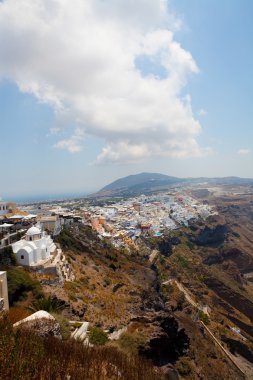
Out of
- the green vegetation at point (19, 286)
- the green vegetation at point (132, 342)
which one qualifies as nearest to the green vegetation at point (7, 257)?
the green vegetation at point (19, 286)

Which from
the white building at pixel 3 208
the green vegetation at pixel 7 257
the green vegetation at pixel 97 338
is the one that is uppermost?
the white building at pixel 3 208

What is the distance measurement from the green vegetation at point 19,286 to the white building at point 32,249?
4.11 m

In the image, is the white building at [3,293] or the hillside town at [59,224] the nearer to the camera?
the white building at [3,293]

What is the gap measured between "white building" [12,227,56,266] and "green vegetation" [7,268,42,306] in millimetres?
4110

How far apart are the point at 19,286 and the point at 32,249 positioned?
6.12 m

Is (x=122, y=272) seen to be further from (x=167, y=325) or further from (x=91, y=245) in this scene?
(x=167, y=325)

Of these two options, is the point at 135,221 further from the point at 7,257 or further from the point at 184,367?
the point at 184,367

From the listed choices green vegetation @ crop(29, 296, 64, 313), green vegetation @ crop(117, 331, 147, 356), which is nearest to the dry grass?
green vegetation @ crop(117, 331, 147, 356)

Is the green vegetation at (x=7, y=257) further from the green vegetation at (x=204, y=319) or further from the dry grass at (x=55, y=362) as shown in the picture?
the green vegetation at (x=204, y=319)

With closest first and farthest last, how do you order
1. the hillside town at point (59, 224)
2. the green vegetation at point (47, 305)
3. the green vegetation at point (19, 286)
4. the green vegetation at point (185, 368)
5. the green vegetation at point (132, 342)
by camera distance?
the green vegetation at point (132, 342), the green vegetation at point (47, 305), the green vegetation at point (185, 368), the green vegetation at point (19, 286), the hillside town at point (59, 224)

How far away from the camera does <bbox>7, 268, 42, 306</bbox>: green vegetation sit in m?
17.0

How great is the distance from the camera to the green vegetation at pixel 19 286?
1702 cm

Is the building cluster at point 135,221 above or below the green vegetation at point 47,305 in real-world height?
below

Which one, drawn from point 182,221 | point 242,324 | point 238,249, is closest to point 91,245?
point 242,324
